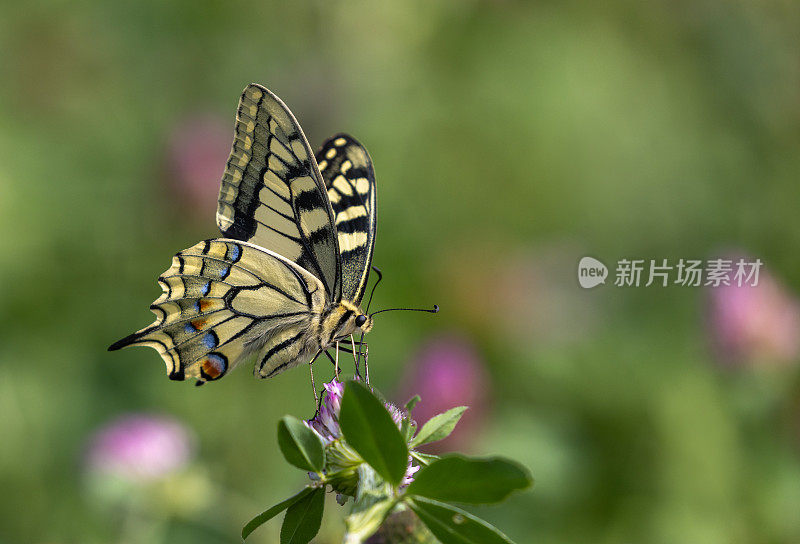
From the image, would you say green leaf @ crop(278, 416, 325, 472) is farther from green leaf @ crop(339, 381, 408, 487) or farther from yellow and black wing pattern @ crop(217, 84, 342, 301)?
yellow and black wing pattern @ crop(217, 84, 342, 301)

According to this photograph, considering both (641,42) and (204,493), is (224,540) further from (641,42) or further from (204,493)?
(641,42)

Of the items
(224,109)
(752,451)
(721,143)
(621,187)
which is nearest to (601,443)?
(752,451)

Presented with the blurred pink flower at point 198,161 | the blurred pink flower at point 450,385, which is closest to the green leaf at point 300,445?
the blurred pink flower at point 450,385

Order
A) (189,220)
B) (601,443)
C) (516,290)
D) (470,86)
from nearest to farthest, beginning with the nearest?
(601,443) → (189,220) → (516,290) → (470,86)

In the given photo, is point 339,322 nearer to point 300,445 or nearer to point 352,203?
point 352,203

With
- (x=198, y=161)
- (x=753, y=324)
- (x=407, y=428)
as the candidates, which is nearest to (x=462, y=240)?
(x=198, y=161)
